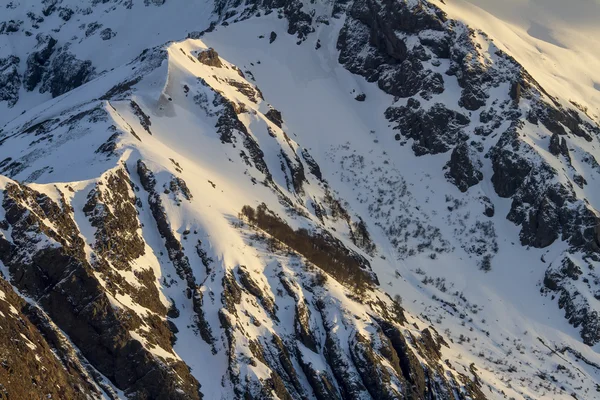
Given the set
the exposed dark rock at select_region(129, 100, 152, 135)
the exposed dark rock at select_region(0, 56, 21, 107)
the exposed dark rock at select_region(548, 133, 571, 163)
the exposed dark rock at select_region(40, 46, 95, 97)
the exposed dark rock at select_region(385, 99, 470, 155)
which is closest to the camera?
the exposed dark rock at select_region(129, 100, 152, 135)

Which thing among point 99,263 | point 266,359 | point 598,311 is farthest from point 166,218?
point 598,311

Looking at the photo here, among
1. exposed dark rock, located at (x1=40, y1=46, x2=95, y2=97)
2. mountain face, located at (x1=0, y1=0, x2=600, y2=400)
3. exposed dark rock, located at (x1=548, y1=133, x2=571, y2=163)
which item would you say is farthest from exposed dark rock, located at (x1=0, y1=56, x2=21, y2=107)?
exposed dark rock, located at (x1=548, y1=133, x2=571, y2=163)

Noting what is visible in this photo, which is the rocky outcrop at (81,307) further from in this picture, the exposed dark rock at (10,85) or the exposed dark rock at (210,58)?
the exposed dark rock at (10,85)

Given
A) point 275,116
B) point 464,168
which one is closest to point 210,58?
point 275,116

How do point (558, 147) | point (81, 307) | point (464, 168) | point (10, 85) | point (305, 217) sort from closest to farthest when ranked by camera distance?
1. point (81, 307)
2. point (305, 217)
3. point (558, 147)
4. point (464, 168)
5. point (10, 85)

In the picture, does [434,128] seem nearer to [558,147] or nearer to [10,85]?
[558,147]

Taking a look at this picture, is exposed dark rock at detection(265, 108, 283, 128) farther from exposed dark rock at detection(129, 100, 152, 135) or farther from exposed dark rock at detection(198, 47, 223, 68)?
exposed dark rock at detection(129, 100, 152, 135)

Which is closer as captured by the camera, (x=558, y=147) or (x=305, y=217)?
(x=305, y=217)

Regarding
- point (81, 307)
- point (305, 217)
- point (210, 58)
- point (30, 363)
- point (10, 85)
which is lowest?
point (10, 85)
